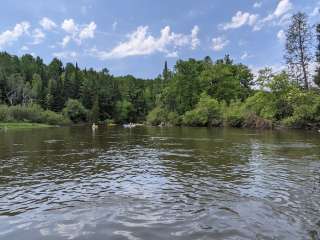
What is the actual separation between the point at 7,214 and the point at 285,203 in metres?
8.97

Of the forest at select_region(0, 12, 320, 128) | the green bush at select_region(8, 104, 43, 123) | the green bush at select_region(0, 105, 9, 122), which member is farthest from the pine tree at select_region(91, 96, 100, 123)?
the green bush at select_region(0, 105, 9, 122)

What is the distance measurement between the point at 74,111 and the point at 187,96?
40442 mm

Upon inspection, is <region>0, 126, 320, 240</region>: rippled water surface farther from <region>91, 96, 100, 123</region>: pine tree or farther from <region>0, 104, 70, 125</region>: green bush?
<region>91, 96, 100, 123</region>: pine tree

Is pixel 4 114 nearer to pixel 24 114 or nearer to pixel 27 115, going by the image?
pixel 24 114

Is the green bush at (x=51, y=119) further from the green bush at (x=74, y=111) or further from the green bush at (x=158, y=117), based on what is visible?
the green bush at (x=158, y=117)

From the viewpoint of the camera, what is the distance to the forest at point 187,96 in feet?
201

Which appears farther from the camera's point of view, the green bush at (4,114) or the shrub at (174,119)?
the shrub at (174,119)

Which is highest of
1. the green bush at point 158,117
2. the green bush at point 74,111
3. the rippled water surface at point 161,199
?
the green bush at point 74,111

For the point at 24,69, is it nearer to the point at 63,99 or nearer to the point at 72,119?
the point at 63,99

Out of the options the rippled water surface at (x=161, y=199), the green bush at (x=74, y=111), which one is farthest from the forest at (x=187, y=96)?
the rippled water surface at (x=161, y=199)

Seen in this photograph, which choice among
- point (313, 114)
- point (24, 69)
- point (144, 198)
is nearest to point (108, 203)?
point (144, 198)

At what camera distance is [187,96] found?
318 ft

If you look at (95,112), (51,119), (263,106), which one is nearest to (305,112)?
(263,106)

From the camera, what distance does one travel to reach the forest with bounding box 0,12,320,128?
61.2 metres
